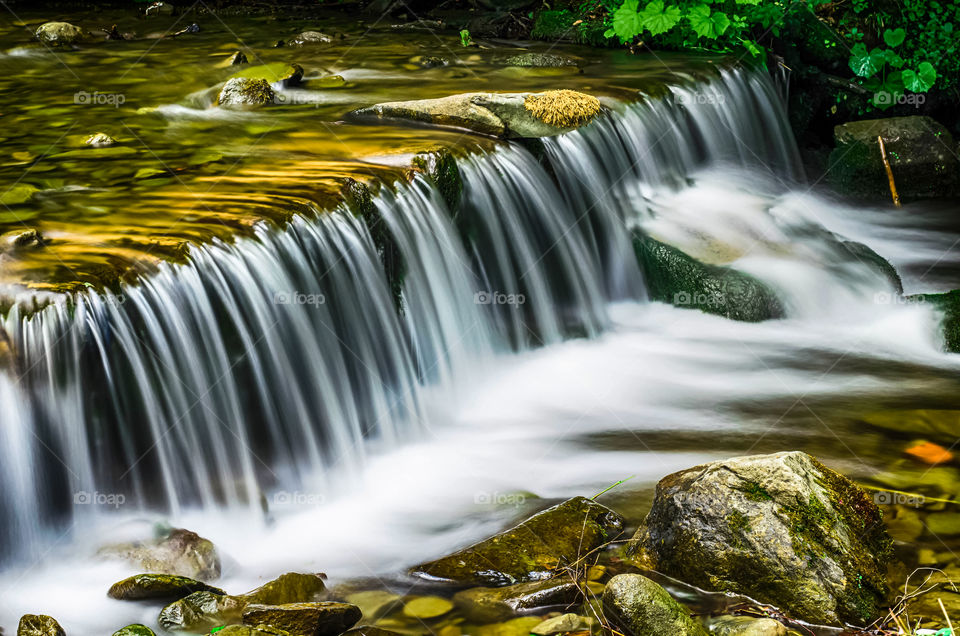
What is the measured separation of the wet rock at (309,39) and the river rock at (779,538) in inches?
325

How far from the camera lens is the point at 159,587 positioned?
3.65m

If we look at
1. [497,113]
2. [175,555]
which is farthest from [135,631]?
[497,113]

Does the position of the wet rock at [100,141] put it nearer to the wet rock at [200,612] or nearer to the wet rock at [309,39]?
the wet rock at [200,612]

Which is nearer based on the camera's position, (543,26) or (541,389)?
(541,389)

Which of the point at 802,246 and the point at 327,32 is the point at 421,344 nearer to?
the point at 802,246

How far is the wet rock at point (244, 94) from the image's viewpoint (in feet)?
26.0

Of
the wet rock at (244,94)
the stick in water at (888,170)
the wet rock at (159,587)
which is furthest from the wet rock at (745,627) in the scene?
the stick in water at (888,170)

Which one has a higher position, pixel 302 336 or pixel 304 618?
pixel 302 336

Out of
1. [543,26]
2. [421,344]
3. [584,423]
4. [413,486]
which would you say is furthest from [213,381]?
[543,26]

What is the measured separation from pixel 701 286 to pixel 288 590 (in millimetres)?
4012

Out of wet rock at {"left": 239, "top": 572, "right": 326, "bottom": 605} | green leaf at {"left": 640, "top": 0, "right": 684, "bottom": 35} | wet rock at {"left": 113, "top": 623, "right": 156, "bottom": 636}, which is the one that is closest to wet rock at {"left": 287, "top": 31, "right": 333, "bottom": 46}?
green leaf at {"left": 640, "top": 0, "right": 684, "bottom": 35}

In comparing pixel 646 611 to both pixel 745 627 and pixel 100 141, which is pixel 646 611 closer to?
pixel 745 627

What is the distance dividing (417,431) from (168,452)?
1.45 metres

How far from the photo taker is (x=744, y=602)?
354 centimetres
